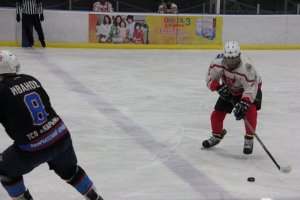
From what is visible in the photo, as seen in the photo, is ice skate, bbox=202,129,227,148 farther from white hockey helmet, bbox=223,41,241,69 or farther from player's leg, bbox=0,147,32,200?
player's leg, bbox=0,147,32,200

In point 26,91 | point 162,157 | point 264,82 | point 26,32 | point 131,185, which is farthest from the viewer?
point 26,32

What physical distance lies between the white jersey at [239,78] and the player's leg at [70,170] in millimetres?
1528

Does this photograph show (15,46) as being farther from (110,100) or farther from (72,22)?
(110,100)

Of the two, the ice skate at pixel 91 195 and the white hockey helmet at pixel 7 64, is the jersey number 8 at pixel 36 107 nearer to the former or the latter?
the white hockey helmet at pixel 7 64

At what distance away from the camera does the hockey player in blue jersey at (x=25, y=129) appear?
8.59 feet

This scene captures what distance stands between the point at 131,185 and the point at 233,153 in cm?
107

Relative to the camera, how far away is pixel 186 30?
417 inches

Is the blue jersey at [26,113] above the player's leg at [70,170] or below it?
above

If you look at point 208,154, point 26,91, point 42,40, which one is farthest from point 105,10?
point 26,91

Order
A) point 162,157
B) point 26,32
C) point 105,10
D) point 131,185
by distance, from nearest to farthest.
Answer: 1. point 131,185
2. point 162,157
3. point 26,32
4. point 105,10

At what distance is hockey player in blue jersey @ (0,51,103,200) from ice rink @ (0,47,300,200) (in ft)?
1.81

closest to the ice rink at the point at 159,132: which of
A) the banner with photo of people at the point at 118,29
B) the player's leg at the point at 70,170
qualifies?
the player's leg at the point at 70,170

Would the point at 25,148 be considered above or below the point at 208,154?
above

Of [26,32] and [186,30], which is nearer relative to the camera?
[26,32]
